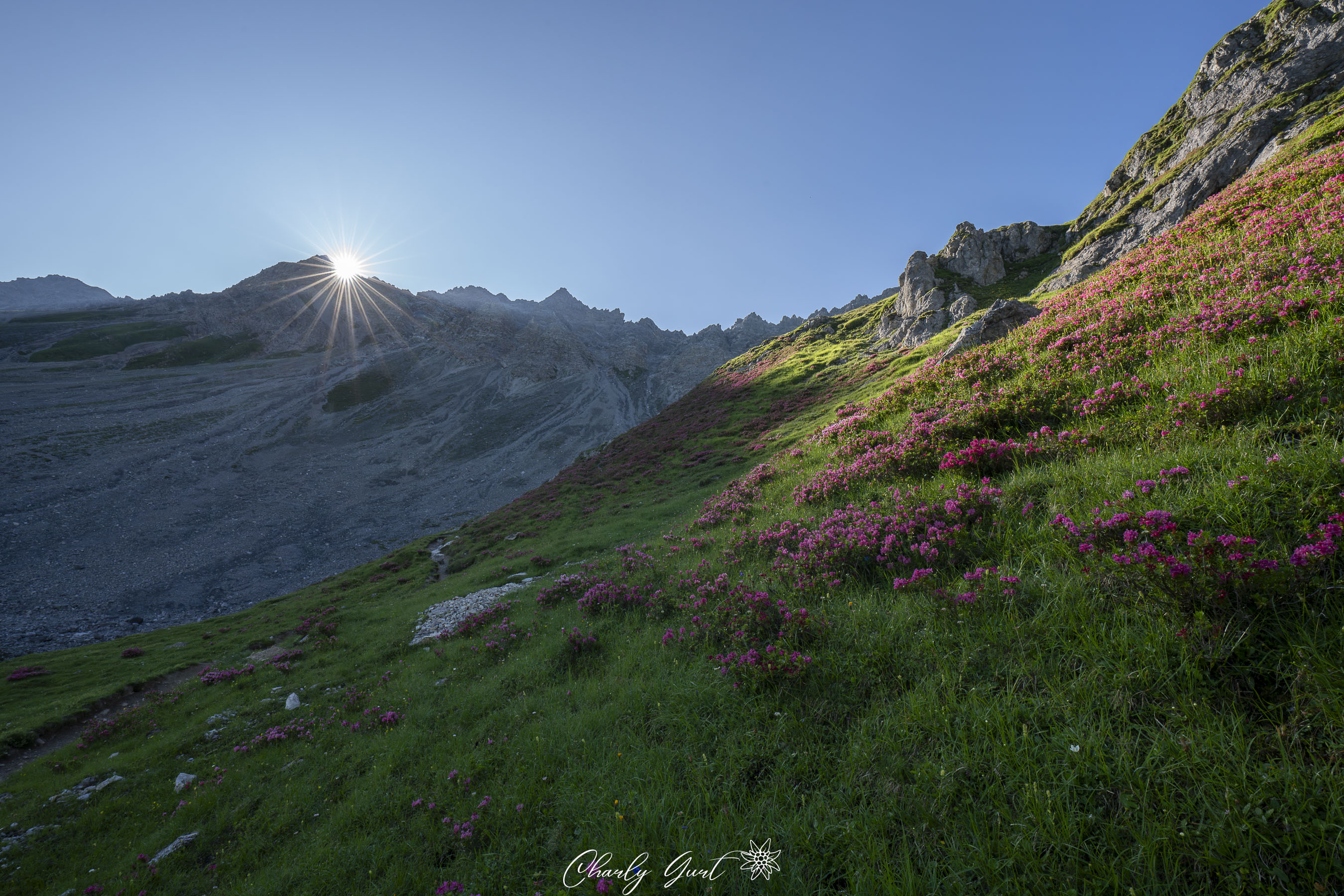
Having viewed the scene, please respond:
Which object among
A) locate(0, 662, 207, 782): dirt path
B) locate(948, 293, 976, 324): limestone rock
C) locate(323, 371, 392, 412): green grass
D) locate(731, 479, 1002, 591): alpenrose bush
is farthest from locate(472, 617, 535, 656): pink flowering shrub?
locate(323, 371, 392, 412): green grass

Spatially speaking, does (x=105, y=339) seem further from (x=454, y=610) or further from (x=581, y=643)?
(x=581, y=643)

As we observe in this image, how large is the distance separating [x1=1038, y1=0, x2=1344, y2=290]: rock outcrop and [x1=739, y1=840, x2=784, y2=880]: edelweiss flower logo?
62145mm

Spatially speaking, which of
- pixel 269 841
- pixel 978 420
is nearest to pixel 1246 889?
pixel 978 420

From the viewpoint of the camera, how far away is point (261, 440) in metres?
83.7

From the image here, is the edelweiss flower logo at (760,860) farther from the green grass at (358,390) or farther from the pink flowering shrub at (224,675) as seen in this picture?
the green grass at (358,390)

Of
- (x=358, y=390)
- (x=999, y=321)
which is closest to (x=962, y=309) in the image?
(x=999, y=321)

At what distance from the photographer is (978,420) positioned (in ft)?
38.8

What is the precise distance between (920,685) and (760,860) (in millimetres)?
2621

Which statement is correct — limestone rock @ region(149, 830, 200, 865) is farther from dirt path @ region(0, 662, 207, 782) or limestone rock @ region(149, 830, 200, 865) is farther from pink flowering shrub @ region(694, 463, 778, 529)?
pink flowering shrub @ region(694, 463, 778, 529)

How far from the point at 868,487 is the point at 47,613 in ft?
195

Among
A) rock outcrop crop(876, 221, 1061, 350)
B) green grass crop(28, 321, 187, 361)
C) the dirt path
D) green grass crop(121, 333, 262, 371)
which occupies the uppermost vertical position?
green grass crop(28, 321, 187, 361)

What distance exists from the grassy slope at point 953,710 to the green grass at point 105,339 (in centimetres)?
16891

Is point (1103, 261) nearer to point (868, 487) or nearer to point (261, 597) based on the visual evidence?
point (868, 487)

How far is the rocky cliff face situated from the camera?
143 feet
